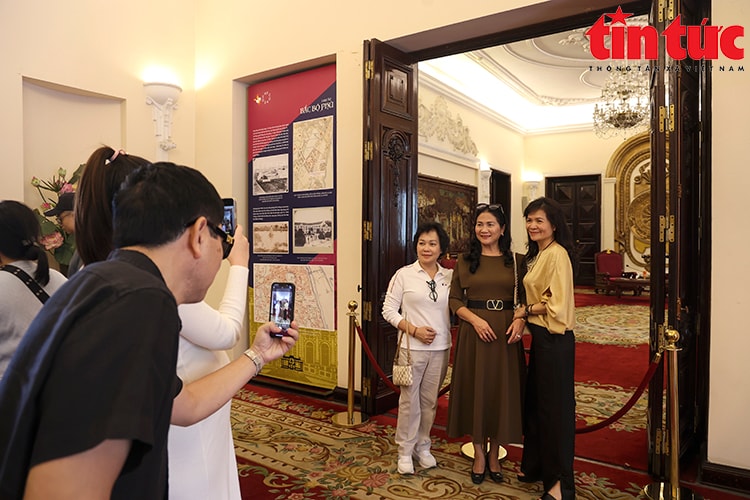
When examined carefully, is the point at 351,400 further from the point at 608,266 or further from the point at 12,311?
the point at 608,266

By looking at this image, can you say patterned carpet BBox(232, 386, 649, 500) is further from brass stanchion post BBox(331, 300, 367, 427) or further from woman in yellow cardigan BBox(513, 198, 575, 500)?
woman in yellow cardigan BBox(513, 198, 575, 500)

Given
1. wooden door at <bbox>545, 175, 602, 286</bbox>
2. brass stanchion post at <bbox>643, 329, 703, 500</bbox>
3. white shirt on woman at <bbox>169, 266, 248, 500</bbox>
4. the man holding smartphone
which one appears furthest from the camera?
wooden door at <bbox>545, 175, 602, 286</bbox>

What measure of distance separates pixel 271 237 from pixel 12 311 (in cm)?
372

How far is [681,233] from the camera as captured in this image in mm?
3230

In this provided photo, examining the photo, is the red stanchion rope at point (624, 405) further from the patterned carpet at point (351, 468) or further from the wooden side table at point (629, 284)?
the wooden side table at point (629, 284)

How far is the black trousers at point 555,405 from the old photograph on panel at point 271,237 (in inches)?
127

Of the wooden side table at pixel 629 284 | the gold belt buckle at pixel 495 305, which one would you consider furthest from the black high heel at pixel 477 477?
the wooden side table at pixel 629 284

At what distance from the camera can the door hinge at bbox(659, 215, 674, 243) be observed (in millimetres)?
3043

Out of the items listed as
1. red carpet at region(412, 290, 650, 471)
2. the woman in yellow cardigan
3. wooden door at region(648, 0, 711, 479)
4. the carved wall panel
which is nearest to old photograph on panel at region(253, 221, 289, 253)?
red carpet at region(412, 290, 650, 471)

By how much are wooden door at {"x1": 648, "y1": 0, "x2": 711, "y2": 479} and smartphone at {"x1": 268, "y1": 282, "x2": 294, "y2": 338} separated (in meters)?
2.47

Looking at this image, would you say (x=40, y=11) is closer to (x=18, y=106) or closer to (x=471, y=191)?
(x=18, y=106)

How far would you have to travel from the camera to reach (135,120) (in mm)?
5562


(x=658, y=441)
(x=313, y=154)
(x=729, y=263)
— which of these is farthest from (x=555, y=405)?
(x=313, y=154)

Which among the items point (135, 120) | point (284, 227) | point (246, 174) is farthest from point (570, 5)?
point (135, 120)
